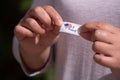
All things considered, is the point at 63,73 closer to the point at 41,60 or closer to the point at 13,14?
the point at 41,60

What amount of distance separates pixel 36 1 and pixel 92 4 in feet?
0.74

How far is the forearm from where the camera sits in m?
1.20


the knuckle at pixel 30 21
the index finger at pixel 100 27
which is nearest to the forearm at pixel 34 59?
the knuckle at pixel 30 21

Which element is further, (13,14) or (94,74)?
(13,14)

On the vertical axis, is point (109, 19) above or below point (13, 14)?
above

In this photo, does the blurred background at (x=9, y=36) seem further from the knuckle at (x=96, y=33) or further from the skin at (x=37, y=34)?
the knuckle at (x=96, y=33)

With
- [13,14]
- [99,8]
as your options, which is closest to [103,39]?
[99,8]

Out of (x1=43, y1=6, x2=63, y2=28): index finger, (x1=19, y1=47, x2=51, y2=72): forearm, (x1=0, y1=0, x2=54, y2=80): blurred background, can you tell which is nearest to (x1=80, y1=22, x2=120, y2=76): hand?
(x1=43, y1=6, x2=63, y2=28): index finger

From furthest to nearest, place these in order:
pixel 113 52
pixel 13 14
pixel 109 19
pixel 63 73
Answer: pixel 13 14
pixel 63 73
pixel 109 19
pixel 113 52

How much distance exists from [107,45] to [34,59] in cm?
34

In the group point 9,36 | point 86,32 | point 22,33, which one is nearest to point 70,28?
point 86,32

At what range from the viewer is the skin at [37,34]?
1055mm

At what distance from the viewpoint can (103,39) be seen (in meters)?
0.95

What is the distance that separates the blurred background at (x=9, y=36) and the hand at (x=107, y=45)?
1.10 meters
